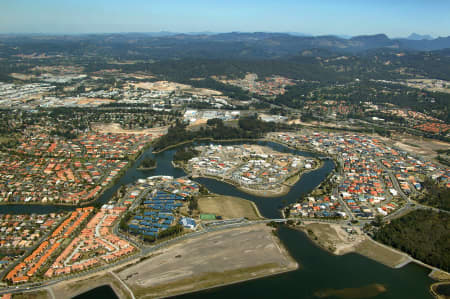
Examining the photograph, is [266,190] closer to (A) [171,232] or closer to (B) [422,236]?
(A) [171,232]

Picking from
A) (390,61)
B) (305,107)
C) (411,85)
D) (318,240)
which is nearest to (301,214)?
(318,240)

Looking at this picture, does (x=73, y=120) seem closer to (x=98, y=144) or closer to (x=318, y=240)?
(x=98, y=144)

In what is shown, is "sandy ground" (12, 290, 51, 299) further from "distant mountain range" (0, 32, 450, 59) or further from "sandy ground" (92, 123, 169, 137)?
"distant mountain range" (0, 32, 450, 59)

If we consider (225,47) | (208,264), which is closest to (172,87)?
(208,264)

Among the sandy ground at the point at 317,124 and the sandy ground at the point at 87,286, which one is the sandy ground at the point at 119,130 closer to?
the sandy ground at the point at 317,124

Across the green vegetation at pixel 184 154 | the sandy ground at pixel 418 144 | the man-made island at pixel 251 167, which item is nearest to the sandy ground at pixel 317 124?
the sandy ground at pixel 418 144

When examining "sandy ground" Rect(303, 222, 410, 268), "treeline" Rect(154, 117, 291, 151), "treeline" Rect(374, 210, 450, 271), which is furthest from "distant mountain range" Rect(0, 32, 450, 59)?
"treeline" Rect(374, 210, 450, 271)
